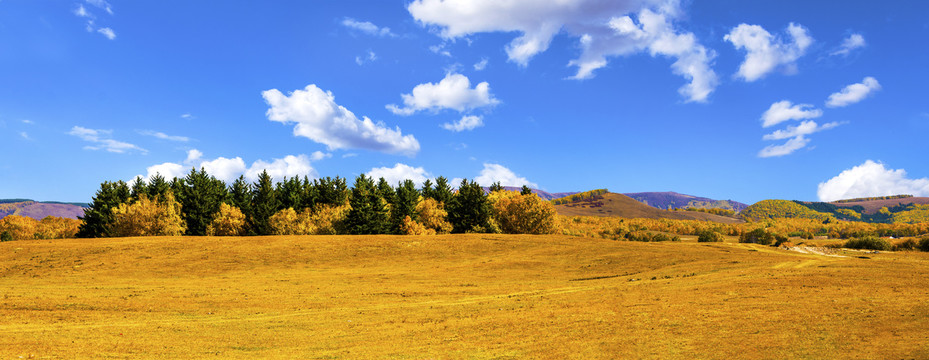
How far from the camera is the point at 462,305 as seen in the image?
26000 millimetres

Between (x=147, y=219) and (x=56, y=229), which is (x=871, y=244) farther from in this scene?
(x=56, y=229)

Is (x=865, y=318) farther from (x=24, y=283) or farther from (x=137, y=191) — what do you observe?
(x=137, y=191)

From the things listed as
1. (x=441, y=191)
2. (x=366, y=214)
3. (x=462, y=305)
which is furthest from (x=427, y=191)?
(x=462, y=305)

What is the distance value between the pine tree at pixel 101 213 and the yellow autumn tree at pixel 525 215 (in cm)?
6194

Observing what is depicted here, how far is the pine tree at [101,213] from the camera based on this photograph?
7850 centimetres

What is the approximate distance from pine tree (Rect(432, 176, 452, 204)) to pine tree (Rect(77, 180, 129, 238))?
51.7 meters

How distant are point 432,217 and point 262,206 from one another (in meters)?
27.3

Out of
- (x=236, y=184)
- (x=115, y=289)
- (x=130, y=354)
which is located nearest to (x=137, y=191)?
(x=236, y=184)

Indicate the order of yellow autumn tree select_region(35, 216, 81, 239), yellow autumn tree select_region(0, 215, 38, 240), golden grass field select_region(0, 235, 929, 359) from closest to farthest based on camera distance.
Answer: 1. golden grass field select_region(0, 235, 929, 359)
2. yellow autumn tree select_region(35, 216, 81, 239)
3. yellow autumn tree select_region(0, 215, 38, 240)

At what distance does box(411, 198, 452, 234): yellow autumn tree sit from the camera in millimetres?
80781

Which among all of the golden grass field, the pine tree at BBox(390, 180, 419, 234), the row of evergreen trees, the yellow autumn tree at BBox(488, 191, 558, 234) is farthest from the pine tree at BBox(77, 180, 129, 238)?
the yellow autumn tree at BBox(488, 191, 558, 234)

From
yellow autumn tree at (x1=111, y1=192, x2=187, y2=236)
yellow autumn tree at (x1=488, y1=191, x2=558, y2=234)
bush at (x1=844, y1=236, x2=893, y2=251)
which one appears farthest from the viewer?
yellow autumn tree at (x1=488, y1=191, x2=558, y2=234)

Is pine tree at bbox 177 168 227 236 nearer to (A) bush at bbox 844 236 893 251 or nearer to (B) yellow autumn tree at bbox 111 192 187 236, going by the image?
(B) yellow autumn tree at bbox 111 192 187 236

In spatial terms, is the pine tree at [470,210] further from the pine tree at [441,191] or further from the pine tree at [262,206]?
the pine tree at [262,206]
